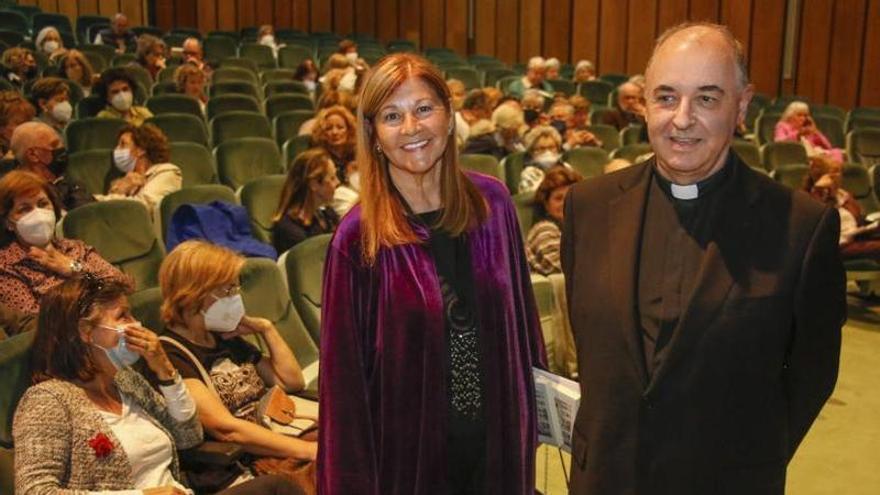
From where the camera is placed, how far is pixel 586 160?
6520 mm

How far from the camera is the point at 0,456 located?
2.36 m

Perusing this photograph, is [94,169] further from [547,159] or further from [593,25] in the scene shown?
[593,25]

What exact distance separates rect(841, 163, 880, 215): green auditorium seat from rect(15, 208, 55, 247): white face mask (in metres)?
5.50

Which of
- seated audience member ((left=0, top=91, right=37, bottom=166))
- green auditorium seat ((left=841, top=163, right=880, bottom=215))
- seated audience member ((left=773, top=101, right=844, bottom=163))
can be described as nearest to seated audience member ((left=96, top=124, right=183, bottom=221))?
seated audience member ((left=0, top=91, right=37, bottom=166))

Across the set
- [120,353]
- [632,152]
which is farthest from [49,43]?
[120,353]

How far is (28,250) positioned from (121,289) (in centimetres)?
132

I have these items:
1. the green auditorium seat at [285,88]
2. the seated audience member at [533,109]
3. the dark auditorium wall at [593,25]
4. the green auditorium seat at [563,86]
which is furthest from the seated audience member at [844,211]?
the dark auditorium wall at [593,25]

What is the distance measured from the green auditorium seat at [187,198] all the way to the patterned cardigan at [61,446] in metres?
2.15

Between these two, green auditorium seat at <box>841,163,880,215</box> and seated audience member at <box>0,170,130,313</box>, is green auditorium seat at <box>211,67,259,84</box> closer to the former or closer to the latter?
green auditorium seat at <box>841,163,880,215</box>

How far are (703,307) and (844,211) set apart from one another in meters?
4.87

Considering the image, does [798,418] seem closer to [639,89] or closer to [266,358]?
[266,358]

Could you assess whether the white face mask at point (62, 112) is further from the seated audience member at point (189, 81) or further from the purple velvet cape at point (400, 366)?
the purple velvet cape at point (400, 366)

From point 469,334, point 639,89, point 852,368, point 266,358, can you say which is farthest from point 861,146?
point 469,334

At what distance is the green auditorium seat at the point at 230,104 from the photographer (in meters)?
7.80
